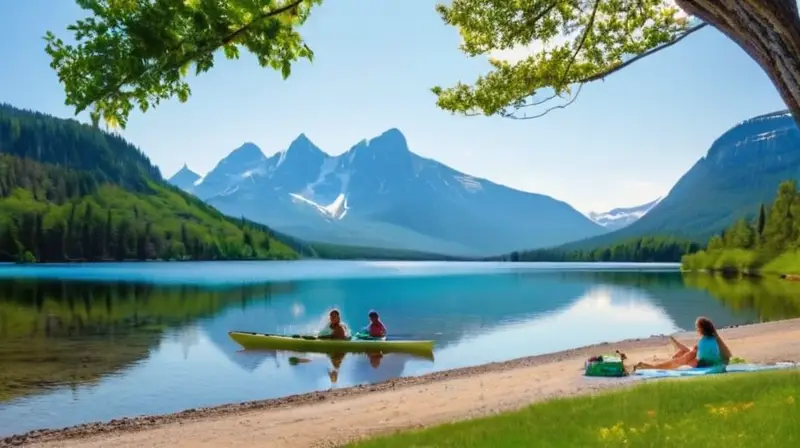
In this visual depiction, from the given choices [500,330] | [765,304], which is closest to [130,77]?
[500,330]

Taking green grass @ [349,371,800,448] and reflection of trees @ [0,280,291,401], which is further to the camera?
reflection of trees @ [0,280,291,401]

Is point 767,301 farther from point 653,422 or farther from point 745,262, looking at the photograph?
point 745,262

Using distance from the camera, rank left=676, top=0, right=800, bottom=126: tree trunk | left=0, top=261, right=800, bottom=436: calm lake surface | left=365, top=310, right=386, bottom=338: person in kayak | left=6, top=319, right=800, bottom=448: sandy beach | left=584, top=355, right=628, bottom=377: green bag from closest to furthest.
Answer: left=676, top=0, right=800, bottom=126: tree trunk → left=6, top=319, right=800, bottom=448: sandy beach → left=584, top=355, right=628, bottom=377: green bag → left=0, top=261, right=800, bottom=436: calm lake surface → left=365, top=310, right=386, bottom=338: person in kayak

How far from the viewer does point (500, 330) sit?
48.0m

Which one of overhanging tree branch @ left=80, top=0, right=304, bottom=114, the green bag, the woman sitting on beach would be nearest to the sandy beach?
the green bag

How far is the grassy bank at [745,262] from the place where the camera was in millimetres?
113312

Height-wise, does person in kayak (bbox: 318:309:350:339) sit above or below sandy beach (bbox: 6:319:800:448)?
above

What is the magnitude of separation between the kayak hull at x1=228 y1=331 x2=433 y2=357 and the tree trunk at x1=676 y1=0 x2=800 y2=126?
94.9 feet

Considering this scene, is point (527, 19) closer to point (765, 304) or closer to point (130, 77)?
point (130, 77)

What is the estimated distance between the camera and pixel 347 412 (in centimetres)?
1889

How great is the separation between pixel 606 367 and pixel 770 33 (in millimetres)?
16472

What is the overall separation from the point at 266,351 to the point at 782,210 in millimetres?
108913

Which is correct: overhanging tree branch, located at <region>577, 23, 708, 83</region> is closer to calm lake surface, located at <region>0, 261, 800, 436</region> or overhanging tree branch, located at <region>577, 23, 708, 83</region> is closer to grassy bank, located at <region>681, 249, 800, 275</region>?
calm lake surface, located at <region>0, 261, 800, 436</region>

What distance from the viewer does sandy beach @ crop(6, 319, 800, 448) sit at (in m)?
16.0
